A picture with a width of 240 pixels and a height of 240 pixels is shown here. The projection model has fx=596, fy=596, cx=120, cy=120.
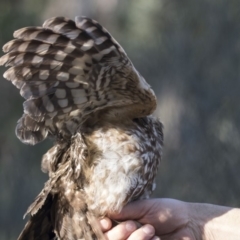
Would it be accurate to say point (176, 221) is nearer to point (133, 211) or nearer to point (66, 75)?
point (133, 211)

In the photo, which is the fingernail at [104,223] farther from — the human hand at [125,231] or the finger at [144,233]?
the finger at [144,233]

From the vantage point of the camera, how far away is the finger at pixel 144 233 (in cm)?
261

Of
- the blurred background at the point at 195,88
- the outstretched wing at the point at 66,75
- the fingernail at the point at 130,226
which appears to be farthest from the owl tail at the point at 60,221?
the blurred background at the point at 195,88

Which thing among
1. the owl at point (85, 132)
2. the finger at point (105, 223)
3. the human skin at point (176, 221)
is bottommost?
the human skin at point (176, 221)

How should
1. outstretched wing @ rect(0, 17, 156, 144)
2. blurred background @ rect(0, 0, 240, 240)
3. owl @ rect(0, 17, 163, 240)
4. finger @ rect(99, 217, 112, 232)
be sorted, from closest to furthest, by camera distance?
outstretched wing @ rect(0, 17, 156, 144), owl @ rect(0, 17, 163, 240), finger @ rect(99, 217, 112, 232), blurred background @ rect(0, 0, 240, 240)

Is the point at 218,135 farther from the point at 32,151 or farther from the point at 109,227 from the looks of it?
the point at 109,227

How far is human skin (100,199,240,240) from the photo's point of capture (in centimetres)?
265

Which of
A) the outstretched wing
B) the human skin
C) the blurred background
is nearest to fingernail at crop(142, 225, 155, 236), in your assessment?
the human skin

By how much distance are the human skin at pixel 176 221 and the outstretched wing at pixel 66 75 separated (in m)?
0.48

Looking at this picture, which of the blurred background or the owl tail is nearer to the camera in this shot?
the owl tail

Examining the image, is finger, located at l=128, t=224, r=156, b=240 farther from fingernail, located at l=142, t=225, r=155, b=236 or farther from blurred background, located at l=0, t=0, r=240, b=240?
blurred background, located at l=0, t=0, r=240, b=240

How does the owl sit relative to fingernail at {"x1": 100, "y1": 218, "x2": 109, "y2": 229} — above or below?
above

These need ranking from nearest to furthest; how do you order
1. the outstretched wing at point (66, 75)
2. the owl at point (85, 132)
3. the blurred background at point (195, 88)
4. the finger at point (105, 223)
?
the outstretched wing at point (66, 75), the owl at point (85, 132), the finger at point (105, 223), the blurred background at point (195, 88)

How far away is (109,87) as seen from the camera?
2396mm
